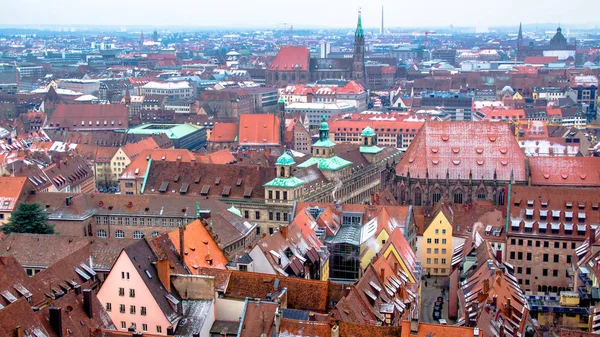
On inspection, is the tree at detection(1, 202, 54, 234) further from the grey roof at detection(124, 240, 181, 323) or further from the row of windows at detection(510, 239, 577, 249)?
the row of windows at detection(510, 239, 577, 249)

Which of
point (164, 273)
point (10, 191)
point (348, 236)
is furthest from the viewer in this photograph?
point (10, 191)

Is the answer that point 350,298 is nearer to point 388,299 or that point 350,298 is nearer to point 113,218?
point 388,299

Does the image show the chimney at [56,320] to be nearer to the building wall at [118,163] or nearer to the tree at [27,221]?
the tree at [27,221]

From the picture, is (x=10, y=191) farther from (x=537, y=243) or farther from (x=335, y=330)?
(x=335, y=330)

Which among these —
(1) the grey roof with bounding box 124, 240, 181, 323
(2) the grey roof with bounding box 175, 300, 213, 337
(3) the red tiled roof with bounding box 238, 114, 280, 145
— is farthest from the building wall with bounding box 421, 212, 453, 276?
(3) the red tiled roof with bounding box 238, 114, 280, 145

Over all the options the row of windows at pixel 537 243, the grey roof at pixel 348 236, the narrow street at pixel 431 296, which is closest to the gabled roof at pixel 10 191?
the grey roof at pixel 348 236

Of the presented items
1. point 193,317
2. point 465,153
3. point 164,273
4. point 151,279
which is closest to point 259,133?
point 465,153

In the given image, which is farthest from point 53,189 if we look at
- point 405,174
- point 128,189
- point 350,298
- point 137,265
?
point 350,298
